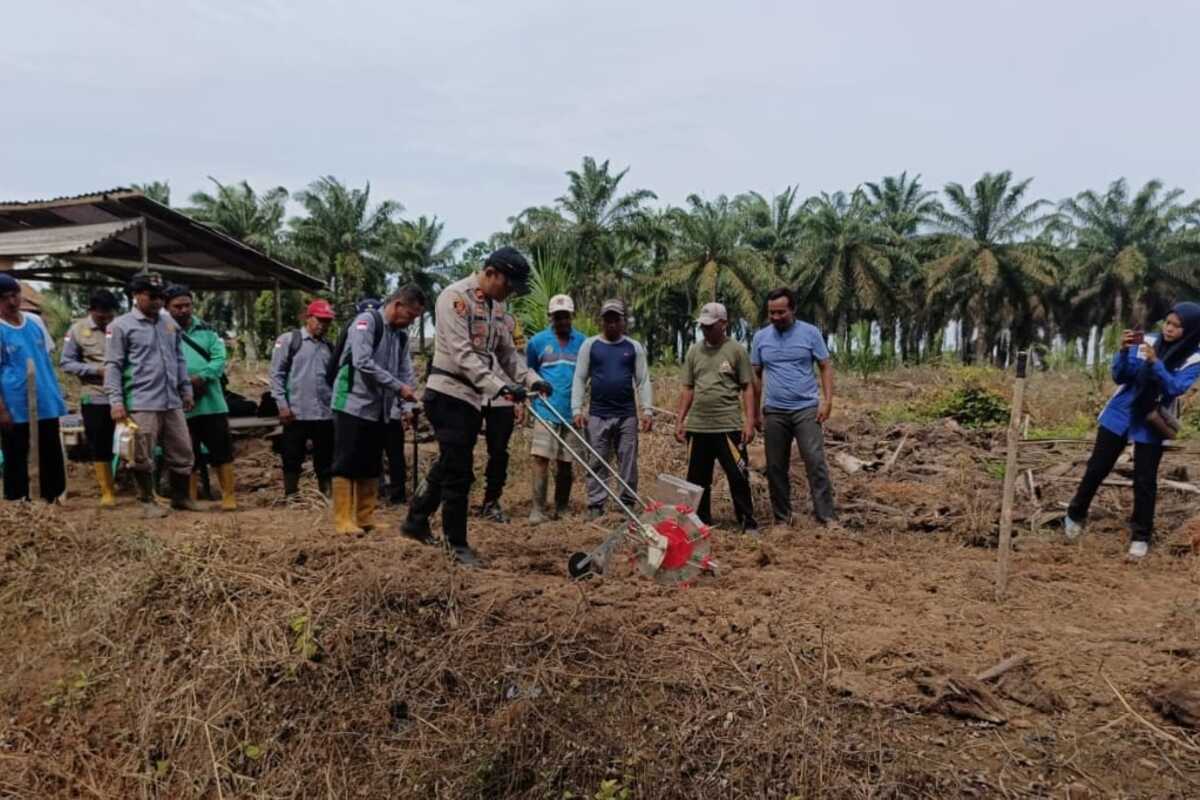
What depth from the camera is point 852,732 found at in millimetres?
2584

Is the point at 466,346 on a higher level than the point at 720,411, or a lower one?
higher

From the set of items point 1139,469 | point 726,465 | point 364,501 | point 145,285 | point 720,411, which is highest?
point 145,285

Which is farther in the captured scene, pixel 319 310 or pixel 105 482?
pixel 319 310

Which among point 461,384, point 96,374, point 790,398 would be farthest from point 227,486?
point 790,398

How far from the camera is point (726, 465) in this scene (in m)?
5.59

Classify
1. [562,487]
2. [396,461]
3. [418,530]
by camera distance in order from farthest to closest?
[396,461]
[562,487]
[418,530]

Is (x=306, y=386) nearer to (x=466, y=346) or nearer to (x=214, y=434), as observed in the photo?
(x=214, y=434)

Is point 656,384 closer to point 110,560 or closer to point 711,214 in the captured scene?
point 110,560

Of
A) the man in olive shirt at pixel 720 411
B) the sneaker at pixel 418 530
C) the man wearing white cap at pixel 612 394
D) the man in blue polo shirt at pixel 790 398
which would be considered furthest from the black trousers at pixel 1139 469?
the sneaker at pixel 418 530

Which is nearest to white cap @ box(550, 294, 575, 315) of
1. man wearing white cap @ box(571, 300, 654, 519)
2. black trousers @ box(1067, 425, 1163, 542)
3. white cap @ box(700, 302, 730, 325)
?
man wearing white cap @ box(571, 300, 654, 519)

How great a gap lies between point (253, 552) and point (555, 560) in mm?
1630

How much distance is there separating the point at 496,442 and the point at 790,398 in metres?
2.14

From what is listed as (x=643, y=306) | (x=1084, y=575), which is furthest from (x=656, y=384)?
(x=643, y=306)

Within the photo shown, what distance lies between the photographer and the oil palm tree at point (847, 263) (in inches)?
1586
